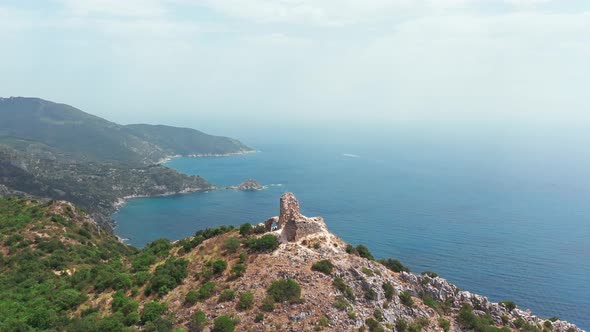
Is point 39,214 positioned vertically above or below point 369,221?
above

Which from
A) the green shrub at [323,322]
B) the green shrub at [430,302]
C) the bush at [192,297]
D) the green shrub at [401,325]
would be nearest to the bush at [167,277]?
the bush at [192,297]

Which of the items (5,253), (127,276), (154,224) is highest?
(127,276)

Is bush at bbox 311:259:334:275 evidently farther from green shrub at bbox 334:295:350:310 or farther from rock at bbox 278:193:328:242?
rock at bbox 278:193:328:242

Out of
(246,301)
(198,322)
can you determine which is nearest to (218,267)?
(246,301)

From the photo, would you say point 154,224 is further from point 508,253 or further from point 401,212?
point 508,253

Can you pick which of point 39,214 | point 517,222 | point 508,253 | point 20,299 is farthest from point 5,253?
point 517,222

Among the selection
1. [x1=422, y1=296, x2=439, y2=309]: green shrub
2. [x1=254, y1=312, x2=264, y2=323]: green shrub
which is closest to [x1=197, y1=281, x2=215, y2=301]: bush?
[x1=254, y1=312, x2=264, y2=323]: green shrub
